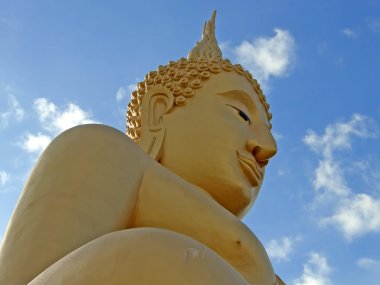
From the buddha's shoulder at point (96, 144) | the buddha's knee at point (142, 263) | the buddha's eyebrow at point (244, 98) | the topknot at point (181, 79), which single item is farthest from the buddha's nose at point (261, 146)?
the buddha's knee at point (142, 263)

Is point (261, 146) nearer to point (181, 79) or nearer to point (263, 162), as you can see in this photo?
point (263, 162)

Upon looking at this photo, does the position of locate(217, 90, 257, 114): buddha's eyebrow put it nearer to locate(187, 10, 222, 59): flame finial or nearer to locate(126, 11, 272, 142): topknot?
locate(126, 11, 272, 142): topknot

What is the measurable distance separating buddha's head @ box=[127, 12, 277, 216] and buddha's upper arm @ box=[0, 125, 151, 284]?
0.72 m

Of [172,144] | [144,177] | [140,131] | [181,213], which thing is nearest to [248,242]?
[181,213]

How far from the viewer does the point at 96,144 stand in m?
4.14

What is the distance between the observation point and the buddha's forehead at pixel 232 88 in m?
5.49

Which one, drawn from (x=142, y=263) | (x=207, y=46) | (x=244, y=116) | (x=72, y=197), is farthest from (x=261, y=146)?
(x=142, y=263)

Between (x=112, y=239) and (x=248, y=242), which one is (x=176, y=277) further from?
(x=248, y=242)

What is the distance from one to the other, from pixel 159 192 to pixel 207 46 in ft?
9.19

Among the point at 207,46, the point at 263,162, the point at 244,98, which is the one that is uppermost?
the point at 207,46

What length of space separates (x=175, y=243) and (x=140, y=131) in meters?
3.02

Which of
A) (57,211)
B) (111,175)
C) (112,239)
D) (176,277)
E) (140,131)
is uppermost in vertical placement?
(140,131)

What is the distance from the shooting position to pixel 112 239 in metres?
2.57

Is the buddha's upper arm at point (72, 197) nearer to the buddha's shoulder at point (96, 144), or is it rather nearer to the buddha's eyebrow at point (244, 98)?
the buddha's shoulder at point (96, 144)
